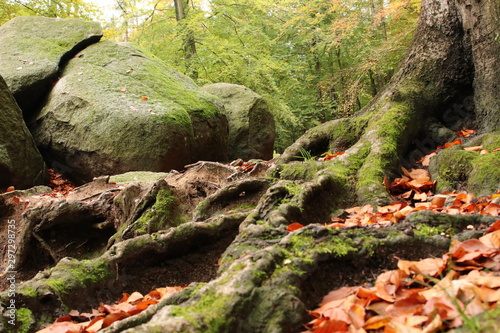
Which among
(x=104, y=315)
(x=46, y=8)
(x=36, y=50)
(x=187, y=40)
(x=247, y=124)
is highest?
(x=46, y=8)

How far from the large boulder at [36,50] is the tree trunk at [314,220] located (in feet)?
10.7

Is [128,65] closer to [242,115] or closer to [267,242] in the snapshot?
[242,115]

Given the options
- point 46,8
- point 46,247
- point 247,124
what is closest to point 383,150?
point 46,247

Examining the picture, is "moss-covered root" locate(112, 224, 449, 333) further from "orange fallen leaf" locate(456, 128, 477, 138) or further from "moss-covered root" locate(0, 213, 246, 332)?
"orange fallen leaf" locate(456, 128, 477, 138)

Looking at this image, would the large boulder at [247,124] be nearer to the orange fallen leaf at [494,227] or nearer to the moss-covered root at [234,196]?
the moss-covered root at [234,196]

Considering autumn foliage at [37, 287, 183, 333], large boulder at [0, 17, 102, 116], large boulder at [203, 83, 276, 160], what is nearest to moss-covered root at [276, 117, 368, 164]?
autumn foliage at [37, 287, 183, 333]

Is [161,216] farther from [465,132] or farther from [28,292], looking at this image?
[465,132]

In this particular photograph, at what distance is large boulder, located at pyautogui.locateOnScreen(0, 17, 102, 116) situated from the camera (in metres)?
7.21

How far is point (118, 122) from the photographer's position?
6688 millimetres

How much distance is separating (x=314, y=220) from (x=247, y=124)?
22.8 ft

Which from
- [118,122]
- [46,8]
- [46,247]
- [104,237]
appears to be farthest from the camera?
[46,8]

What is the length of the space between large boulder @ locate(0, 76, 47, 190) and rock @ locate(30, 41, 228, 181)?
722mm

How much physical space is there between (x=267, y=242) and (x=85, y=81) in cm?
659

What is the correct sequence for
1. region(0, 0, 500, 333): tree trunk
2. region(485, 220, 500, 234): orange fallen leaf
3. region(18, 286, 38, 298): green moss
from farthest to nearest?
1. region(18, 286, 38, 298): green moss
2. region(485, 220, 500, 234): orange fallen leaf
3. region(0, 0, 500, 333): tree trunk
